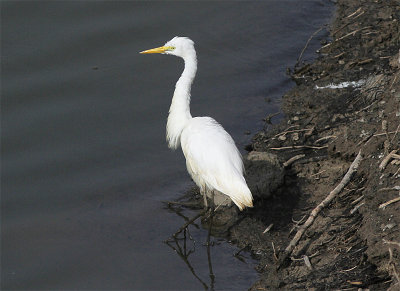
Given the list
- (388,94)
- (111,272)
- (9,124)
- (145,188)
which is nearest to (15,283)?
(111,272)

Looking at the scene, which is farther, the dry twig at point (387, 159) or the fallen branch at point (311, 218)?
the dry twig at point (387, 159)

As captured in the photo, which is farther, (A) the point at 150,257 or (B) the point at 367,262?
(A) the point at 150,257

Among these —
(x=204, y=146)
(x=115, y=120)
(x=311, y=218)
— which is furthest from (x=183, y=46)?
(x=311, y=218)

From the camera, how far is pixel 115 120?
307 inches

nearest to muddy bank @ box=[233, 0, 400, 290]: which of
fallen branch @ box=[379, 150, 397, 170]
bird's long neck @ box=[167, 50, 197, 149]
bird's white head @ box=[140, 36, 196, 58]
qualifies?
fallen branch @ box=[379, 150, 397, 170]

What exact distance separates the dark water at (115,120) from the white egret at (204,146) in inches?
23.0

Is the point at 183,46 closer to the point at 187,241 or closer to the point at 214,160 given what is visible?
the point at 214,160

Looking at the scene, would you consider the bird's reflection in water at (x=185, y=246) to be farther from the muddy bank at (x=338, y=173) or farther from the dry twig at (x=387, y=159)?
the dry twig at (x=387, y=159)

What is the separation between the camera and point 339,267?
459 cm

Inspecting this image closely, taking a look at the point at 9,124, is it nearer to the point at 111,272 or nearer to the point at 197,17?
the point at 111,272

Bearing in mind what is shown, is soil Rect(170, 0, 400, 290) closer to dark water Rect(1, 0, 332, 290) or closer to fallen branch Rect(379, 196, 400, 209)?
fallen branch Rect(379, 196, 400, 209)

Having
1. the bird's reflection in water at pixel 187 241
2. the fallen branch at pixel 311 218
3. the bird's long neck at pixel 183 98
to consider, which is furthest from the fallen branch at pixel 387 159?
the bird's long neck at pixel 183 98

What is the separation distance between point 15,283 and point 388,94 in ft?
13.1

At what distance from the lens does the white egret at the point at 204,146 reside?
18.1ft
